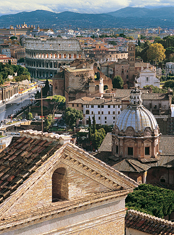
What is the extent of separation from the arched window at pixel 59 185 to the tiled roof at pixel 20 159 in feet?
1.31

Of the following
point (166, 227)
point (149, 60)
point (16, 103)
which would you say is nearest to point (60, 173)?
point (166, 227)

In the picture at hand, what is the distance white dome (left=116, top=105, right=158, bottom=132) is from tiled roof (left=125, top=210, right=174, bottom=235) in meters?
15.5

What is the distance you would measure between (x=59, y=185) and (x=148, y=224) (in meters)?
13.1

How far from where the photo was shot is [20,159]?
10.9m

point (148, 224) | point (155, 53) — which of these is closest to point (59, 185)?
point (148, 224)

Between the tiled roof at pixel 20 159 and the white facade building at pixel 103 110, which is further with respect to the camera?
the white facade building at pixel 103 110

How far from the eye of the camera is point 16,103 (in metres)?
83.2

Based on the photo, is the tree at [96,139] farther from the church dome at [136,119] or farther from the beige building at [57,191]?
the beige building at [57,191]

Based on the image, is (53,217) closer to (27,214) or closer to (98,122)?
(27,214)

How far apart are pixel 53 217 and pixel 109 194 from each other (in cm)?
135

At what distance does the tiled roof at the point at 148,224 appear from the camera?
22103 millimetres

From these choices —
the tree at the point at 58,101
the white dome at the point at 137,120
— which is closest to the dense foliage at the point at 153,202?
the white dome at the point at 137,120

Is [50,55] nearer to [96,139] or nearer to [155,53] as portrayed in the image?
[155,53]

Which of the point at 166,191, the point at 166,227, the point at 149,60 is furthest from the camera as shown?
the point at 149,60
